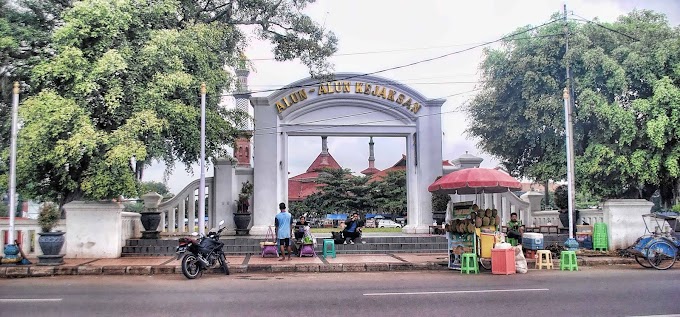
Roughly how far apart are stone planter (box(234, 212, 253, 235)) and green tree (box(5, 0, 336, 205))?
285 cm

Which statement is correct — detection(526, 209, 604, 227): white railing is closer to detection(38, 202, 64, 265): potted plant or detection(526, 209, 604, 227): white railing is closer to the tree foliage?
detection(38, 202, 64, 265): potted plant

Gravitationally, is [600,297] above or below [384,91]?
below

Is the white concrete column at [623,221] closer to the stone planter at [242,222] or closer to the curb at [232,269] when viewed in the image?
the curb at [232,269]

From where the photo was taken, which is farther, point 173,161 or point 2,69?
point 173,161

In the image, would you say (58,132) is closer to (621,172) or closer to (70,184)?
(70,184)

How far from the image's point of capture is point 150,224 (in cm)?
1645

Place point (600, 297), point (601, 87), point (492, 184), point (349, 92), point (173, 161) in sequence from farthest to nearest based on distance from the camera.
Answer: point (349, 92), point (601, 87), point (173, 161), point (492, 184), point (600, 297)

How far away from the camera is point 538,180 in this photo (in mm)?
20297

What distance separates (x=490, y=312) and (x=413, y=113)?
44.2ft

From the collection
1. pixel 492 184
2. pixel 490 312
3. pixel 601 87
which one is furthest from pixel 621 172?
pixel 490 312

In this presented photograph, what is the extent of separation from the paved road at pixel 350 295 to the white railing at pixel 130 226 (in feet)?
12.3

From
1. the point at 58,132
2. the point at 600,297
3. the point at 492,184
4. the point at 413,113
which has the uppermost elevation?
the point at 413,113

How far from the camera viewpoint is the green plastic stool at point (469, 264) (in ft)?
41.9

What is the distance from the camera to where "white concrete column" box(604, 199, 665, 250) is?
16.3m
